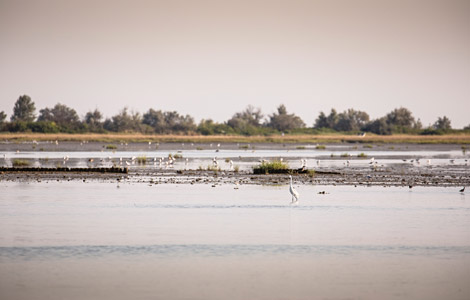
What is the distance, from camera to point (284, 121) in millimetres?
144750

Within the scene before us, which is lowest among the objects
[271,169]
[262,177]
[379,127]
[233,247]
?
[233,247]

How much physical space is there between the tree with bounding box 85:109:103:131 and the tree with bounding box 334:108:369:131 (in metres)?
46.5

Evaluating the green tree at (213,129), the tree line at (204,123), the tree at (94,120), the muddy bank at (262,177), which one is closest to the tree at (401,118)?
the tree line at (204,123)

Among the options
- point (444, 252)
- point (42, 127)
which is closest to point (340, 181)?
point (444, 252)

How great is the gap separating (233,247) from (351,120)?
437 ft

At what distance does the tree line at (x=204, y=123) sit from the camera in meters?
128

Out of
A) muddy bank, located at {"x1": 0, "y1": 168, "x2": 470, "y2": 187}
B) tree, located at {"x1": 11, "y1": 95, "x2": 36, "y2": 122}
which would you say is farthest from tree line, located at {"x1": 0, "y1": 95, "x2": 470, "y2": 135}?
muddy bank, located at {"x1": 0, "y1": 168, "x2": 470, "y2": 187}

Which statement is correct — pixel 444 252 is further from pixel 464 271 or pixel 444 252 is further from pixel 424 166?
pixel 424 166

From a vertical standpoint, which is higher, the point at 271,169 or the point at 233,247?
the point at 271,169

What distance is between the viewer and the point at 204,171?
141ft

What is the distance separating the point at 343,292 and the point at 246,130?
124197 mm

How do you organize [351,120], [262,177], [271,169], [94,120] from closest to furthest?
1. [262,177]
2. [271,169]
3. [94,120]
4. [351,120]

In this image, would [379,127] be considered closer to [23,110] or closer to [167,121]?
[167,121]

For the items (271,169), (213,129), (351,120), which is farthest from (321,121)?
(271,169)
